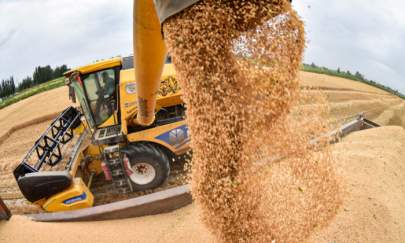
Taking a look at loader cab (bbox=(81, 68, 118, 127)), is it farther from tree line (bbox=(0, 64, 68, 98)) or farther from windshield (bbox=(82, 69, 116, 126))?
tree line (bbox=(0, 64, 68, 98))

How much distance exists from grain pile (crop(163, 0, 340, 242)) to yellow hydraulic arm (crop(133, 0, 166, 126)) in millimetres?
148

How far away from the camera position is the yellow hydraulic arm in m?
1.79

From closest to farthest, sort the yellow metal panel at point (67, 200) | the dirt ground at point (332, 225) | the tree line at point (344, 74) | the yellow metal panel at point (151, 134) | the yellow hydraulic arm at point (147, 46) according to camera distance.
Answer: the yellow hydraulic arm at point (147, 46) < the dirt ground at point (332, 225) < the yellow metal panel at point (67, 200) < the yellow metal panel at point (151, 134) < the tree line at point (344, 74)

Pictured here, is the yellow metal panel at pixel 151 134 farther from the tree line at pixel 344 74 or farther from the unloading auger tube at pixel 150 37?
the tree line at pixel 344 74

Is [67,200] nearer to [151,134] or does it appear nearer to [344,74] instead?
[151,134]

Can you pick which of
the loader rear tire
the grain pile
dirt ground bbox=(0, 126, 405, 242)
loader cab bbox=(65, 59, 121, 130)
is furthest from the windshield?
the grain pile

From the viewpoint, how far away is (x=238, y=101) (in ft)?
5.88

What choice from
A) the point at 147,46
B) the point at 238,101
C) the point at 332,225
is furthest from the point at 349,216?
the point at 147,46

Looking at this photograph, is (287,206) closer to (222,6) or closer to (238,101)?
(238,101)

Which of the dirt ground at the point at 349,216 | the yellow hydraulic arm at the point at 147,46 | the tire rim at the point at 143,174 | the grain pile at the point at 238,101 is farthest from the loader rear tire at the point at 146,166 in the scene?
the grain pile at the point at 238,101

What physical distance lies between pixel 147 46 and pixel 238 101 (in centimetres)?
62

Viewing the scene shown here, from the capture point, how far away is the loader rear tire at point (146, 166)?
447 cm

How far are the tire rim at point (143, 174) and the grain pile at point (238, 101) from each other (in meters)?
2.57

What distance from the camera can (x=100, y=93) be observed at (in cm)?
459
